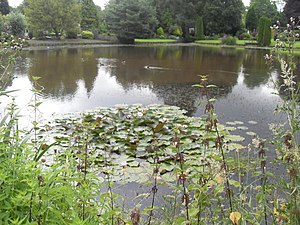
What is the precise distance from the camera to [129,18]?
95.5 feet

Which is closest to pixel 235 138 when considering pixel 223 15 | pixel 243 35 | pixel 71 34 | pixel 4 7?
pixel 71 34

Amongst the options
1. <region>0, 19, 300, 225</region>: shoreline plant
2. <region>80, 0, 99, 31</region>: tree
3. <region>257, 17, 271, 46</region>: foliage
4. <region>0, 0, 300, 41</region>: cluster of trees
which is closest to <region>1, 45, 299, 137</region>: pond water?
<region>0, 19, 300, 225</region>: shoreline plant

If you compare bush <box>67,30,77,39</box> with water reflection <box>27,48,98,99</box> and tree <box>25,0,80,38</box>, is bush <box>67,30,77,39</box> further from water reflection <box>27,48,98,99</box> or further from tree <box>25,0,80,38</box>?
water reflection <box>27,48,98,99</box>

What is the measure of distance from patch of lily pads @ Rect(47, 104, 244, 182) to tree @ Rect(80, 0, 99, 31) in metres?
30.1

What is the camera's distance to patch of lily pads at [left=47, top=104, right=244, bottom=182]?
3.99 metres

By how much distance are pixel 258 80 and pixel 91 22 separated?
92.1ft

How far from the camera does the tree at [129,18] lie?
95.5ft

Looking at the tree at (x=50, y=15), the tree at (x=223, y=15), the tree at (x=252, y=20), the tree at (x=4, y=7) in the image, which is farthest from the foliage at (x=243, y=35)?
the tree at (x=4, y=7)

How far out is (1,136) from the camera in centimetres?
162

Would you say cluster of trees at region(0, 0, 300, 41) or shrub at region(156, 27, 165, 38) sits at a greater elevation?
cluster of trees at region(0, 0, 300, 41)

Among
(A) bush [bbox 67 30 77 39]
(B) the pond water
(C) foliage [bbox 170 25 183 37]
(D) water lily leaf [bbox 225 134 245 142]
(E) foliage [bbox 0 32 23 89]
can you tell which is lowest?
(D) water lily leaf [bbox 225 134 245 142]

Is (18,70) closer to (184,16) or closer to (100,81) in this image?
(100,81)

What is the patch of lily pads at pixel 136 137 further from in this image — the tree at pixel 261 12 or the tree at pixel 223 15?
the tree at pixel 261 12

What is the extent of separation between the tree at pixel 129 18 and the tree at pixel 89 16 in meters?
5.40
